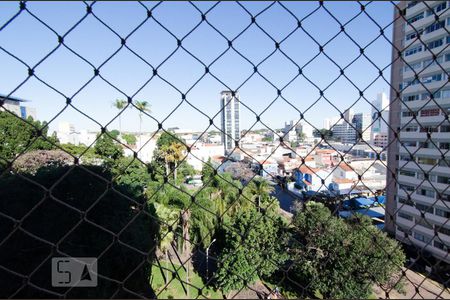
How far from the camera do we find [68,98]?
71 centimetres

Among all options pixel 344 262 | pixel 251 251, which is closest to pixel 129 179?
pixel 251 251

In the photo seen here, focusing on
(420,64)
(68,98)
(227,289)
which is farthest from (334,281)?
(420,64)

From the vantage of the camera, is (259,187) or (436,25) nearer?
(436,25)

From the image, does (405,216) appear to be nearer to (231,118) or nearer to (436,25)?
(436,25)

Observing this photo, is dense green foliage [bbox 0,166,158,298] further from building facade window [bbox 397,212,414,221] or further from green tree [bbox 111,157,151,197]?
building facade window [bbox 397,212,414,221]

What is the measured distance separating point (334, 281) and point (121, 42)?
20.0 ft

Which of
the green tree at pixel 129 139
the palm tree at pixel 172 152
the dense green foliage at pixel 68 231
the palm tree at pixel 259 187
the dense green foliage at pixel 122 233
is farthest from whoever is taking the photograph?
the palm tree at pixel 172 152

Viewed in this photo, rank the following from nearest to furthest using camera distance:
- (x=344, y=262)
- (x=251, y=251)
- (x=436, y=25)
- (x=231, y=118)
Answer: (x=231, y=118), (x=436, y=25), (x=344, y=262), (x=251, y=251)

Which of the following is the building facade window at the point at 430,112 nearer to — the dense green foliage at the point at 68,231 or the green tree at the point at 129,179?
the green tree at the point at 129,179

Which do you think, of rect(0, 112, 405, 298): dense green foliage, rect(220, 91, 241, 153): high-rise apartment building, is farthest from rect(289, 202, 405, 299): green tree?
rect(220, 91, 241, 153): high-rise apartment building

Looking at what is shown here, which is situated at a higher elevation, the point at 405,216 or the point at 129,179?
the point at 405,216

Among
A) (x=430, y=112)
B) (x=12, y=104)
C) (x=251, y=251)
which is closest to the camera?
(x=12, y=104)

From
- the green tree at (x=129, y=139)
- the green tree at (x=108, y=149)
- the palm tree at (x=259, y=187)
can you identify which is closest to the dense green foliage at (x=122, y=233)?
the green tree at (x=129, y=139)

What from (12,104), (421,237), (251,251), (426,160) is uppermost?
(426,160)
